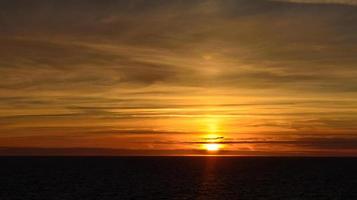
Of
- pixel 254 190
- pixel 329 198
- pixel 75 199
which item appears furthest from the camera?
pixel 254 190

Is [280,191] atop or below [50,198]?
atop

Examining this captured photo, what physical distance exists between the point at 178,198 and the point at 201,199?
4.03 meters

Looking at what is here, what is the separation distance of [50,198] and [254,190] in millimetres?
41640

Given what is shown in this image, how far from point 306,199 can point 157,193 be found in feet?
92.7

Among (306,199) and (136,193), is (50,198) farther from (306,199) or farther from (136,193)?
(306,199)

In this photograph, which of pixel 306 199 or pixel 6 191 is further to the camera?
pixel 6 191

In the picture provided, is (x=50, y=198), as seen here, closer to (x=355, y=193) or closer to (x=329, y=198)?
(x=329, y=198)

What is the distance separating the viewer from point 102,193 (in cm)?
10150

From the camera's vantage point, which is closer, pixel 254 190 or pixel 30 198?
pixel 30 198

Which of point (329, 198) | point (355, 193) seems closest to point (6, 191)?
point (329, 198)

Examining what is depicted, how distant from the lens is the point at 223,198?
91.7 metres

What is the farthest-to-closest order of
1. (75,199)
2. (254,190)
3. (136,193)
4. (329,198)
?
(254,190) → (136,193) → (329,198) → (75,199)

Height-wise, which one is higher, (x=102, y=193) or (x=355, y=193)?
(x=355, y=193)

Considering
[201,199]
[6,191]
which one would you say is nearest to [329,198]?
[201,199]
